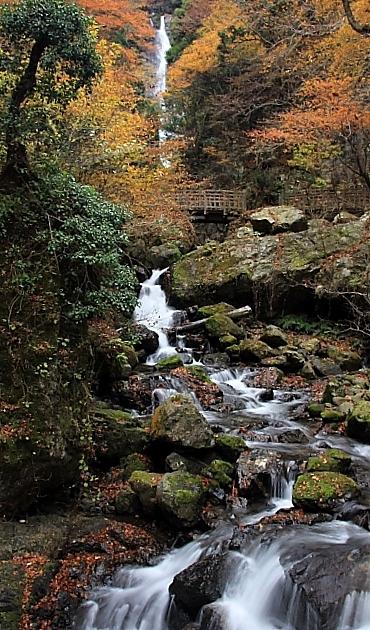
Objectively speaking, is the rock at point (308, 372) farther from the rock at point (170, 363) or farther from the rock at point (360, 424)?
the rock at point (360, 424)

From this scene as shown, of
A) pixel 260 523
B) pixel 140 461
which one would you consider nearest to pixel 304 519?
pixel 260 523

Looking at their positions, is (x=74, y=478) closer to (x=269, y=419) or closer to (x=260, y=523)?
(x=260, y=523)

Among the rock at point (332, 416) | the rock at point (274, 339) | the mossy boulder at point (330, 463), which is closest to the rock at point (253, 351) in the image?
the rock at point (274, 339)

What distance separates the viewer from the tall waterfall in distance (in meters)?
31.8

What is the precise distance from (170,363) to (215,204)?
11438mm

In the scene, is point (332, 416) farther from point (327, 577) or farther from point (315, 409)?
point (327, 577)

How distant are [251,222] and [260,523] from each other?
13.6 metres

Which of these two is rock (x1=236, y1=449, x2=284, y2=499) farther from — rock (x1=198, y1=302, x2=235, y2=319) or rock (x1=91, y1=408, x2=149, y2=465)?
rock (x1=198, y1=302, x2=235, y2=319)

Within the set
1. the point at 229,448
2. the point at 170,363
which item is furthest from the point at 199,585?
the point at 170,363

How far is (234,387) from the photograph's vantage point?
38.3 feet

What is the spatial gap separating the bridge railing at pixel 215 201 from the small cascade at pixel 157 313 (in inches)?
153

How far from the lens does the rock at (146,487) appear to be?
248 inches

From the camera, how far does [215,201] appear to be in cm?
2203

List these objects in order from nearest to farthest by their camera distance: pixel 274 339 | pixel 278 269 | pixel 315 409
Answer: pixel 315 409 < pixel 274 339 < pixel 278 269
